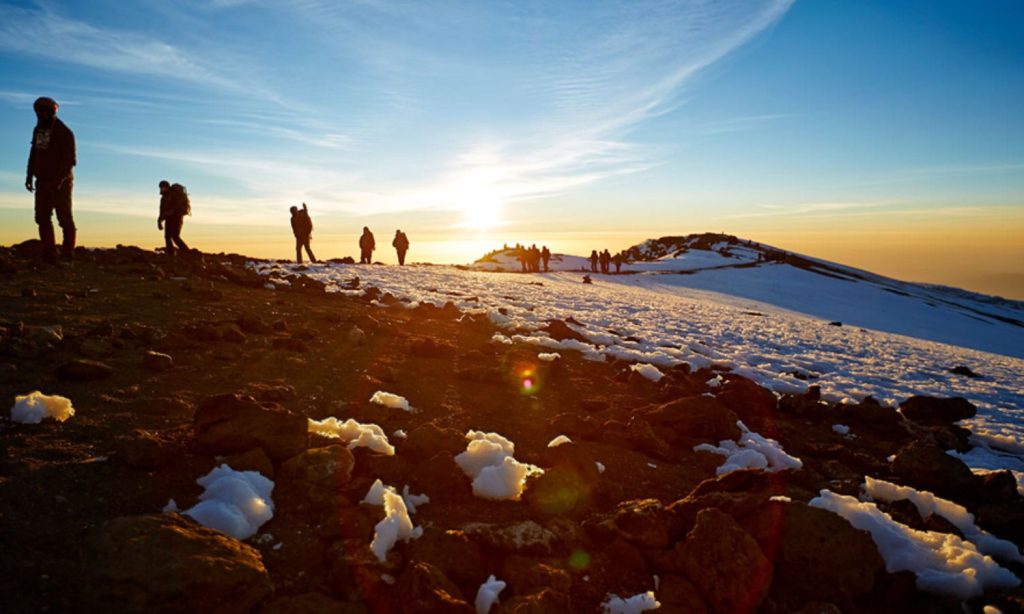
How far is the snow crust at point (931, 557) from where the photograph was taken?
342cm

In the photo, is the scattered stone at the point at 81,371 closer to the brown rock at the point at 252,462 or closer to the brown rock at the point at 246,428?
the brown rock at the point at 246,428

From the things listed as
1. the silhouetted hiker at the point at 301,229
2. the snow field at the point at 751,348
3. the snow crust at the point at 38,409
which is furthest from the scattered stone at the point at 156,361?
the silhouetted hiker at the point at 301,229

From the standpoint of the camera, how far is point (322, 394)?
5734mm

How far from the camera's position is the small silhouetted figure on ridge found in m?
14.7

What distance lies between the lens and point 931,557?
3.60 meters

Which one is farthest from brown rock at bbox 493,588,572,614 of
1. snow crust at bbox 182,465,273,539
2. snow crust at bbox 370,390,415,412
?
snow crust at bbox 370,390,415,412

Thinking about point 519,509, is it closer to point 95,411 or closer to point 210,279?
point 95,411

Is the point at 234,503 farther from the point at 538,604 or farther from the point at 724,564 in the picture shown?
the point at 724,564

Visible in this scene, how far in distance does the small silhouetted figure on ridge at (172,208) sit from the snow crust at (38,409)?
41.6ft

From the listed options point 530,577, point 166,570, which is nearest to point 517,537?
point 530,577

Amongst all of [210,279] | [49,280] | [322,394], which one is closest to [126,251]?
[210,279]

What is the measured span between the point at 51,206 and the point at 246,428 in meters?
10.1

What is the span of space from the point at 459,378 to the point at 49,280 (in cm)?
838

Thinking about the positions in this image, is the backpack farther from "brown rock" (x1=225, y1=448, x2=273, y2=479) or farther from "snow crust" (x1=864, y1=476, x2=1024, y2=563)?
"snow crust" (x1=864, y1=476, x2=1024, y2=563)
